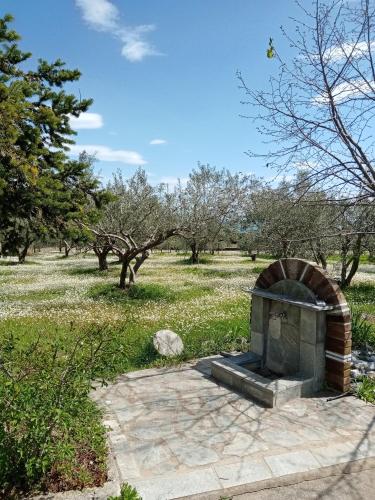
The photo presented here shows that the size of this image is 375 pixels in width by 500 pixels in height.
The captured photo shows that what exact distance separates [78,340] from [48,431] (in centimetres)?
102

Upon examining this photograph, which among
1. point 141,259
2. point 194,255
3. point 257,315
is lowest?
point 257,315

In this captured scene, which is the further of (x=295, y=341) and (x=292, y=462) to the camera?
(x=295, y=341)

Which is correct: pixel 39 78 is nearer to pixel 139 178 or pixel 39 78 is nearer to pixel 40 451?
pixel 40 451

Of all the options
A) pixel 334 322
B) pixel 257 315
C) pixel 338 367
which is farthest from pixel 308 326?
pixel 257 315

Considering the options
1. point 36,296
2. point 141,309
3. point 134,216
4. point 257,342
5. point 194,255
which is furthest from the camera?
point 194,255

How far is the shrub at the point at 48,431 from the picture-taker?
13.7 feet

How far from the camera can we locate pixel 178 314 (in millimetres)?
14523

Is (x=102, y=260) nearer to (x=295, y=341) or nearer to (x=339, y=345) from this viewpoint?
(x=295, y=341)

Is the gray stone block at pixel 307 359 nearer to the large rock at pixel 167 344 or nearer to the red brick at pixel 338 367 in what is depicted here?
the red brick at pixel 338 367

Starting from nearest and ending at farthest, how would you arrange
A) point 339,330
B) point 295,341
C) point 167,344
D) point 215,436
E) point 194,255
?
1. point 215,436
2. point 339,330
3. point 295,341
4. point 167,344
5. point 194,255

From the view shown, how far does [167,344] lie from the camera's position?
979 cm

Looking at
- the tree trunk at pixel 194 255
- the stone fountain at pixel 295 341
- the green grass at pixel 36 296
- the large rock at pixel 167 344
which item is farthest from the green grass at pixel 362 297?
the tree trunk at pixel 194 255

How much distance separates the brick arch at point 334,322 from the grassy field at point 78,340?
69 centimetres

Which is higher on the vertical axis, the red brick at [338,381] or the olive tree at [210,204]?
the olive tree at [210,204]
